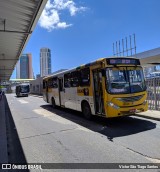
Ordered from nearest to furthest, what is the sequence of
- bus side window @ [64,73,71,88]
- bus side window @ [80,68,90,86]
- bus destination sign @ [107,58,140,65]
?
bus destination sign @ [107,58,140,65] → bus side window @ [80,68,90,86] → bus side window @ [64,73,71,88]

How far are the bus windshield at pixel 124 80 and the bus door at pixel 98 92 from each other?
570 millimetres

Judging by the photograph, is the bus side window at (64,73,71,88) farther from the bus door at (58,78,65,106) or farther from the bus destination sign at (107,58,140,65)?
the bus destination sign at (107,58,140,65)

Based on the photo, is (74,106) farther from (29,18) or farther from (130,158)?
(130,158)

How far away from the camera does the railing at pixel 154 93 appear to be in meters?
13.2

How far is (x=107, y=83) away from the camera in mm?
9789

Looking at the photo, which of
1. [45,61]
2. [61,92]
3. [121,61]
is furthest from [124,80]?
[45,61]

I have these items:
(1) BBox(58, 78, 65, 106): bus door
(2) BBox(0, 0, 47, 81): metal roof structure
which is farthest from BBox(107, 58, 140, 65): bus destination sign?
(1) BBox(58, 78, 65, 106): bus door

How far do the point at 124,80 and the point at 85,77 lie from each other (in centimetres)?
245

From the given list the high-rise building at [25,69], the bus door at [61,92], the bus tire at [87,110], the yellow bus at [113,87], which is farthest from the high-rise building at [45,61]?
the yellow bus at [113,87]

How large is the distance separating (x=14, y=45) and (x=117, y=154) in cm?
1251

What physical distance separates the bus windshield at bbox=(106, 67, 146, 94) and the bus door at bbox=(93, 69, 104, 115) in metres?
0.57

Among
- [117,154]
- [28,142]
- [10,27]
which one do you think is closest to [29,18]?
[10,27]

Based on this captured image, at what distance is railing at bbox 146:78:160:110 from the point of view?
521 inches

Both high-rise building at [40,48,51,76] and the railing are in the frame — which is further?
high-rise building at [40,48,51,76]
